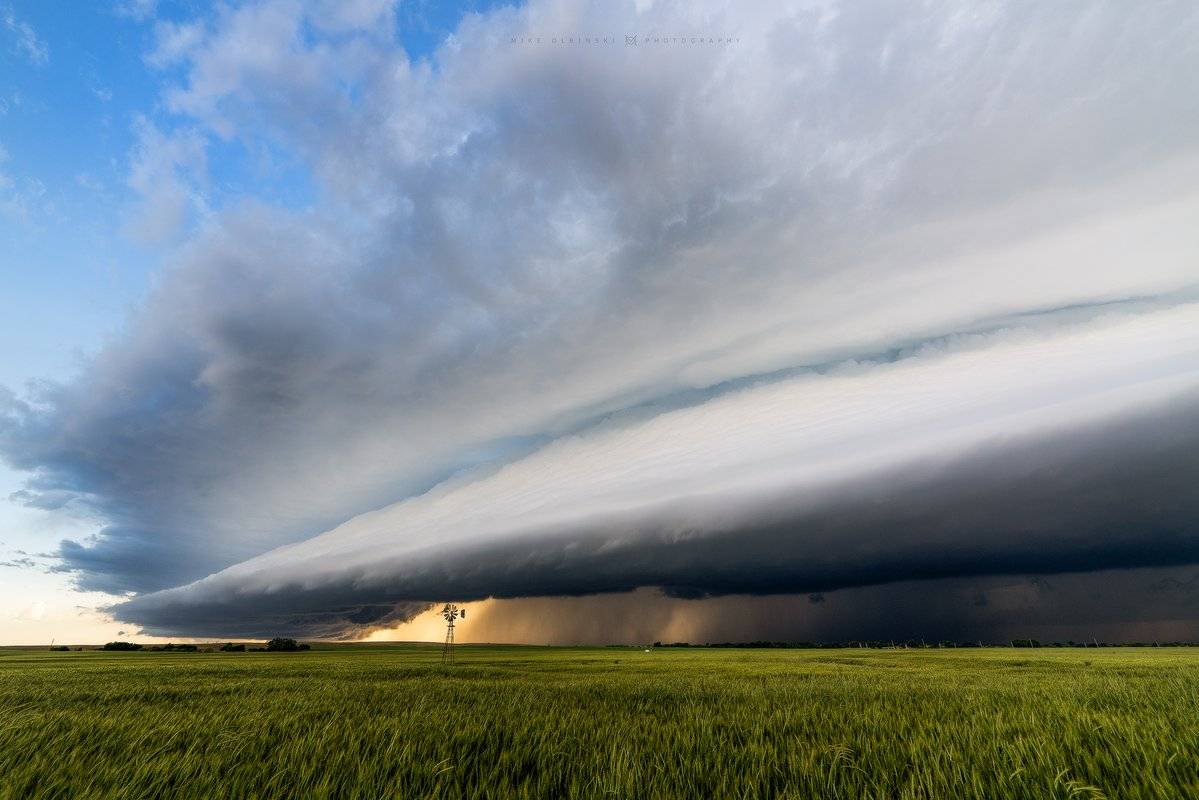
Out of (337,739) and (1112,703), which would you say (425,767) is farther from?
(1112,703)

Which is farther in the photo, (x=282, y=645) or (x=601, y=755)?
(x=282, y=645)

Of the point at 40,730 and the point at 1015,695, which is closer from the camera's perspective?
the point at 40,730

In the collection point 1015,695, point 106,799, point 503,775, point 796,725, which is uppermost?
point 106,799

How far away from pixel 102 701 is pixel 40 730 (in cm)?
843

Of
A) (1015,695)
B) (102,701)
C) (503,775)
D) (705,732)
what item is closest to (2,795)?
(503,775)

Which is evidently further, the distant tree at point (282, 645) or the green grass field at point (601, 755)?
the distant tree at point (282, 645)

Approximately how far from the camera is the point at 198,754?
586 cm

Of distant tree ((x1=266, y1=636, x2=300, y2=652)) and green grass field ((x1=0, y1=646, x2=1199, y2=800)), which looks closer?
green grass field ((x1=0, y1=646, x2=1199, y2=800))

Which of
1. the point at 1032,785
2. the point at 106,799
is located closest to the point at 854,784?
the point at 1032,785

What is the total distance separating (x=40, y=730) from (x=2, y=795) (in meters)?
4.26

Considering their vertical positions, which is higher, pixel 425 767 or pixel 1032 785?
pixel 425 767

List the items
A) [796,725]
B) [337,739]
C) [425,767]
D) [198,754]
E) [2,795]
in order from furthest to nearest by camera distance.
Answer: [796,725] → [337,739] → [198,754] → [425,767] → [2,795]

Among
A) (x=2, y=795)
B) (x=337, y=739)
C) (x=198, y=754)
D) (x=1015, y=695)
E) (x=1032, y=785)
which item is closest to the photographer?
(x=2, y=795)

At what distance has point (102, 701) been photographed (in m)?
13.3
